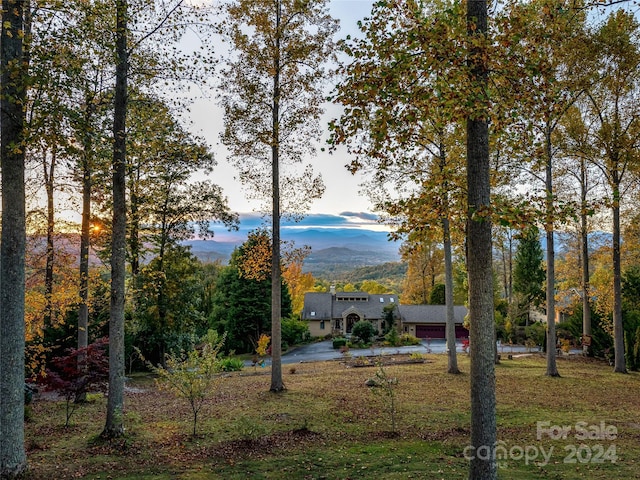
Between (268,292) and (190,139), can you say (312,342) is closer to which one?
(268,292)

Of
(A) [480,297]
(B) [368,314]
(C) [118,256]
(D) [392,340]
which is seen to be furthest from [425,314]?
(A) [480,297]

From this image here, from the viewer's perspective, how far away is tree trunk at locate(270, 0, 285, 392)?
11.4 metres

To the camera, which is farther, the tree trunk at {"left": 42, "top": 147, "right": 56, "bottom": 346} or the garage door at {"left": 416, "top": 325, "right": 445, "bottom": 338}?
the garage door at {"left": 416, "top": 325, "right": 445, "bottom": 338}

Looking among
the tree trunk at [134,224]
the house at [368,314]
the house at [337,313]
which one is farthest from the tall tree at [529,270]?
the tree trunk at [134,224]

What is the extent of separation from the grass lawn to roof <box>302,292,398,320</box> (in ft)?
95.2

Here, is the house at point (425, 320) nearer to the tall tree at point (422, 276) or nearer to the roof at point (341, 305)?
the roof at point (341, 305)

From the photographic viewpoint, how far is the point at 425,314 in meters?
38.7

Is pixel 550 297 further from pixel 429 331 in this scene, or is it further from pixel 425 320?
pixel 429 331

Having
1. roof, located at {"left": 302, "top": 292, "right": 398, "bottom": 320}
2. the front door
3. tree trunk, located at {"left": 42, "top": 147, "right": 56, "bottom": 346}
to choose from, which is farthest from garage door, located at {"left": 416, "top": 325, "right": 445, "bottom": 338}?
tree trunk, located at {"left": 42, "top": 147, "right": 56, "bottom": 346}

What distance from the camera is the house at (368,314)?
38531 millimetres

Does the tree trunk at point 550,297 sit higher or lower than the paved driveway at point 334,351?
higher

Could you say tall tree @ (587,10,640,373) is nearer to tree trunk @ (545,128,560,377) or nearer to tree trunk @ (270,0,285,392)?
tree trunk @ (545,128,560,377)

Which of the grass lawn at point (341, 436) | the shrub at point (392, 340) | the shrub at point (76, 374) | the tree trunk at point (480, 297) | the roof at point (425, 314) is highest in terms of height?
the tree trunk at point (480, 297)

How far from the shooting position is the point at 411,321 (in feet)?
126
